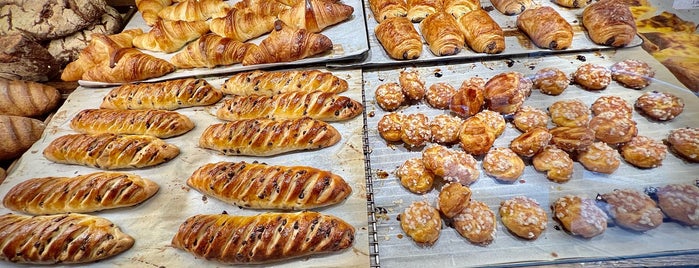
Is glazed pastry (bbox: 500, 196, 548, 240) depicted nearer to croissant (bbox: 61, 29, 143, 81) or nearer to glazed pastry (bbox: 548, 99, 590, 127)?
glazed pastry (bbox: 548, 99, 590, 127)

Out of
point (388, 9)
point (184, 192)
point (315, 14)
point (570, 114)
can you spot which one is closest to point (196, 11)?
point (315, 14)

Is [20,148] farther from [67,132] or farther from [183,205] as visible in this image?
[183,205]

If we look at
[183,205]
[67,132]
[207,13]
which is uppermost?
[207,13]

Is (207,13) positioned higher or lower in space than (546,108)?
higher

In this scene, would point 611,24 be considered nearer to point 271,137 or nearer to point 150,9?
point 271,137

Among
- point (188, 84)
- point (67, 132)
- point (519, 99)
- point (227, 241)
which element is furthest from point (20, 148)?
point (519, 99)

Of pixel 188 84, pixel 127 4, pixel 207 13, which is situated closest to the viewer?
pixel 188 84

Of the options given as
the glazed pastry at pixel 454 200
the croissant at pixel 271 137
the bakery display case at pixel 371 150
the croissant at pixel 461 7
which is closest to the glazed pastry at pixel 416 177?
the bakery display case at pixel 371 150
